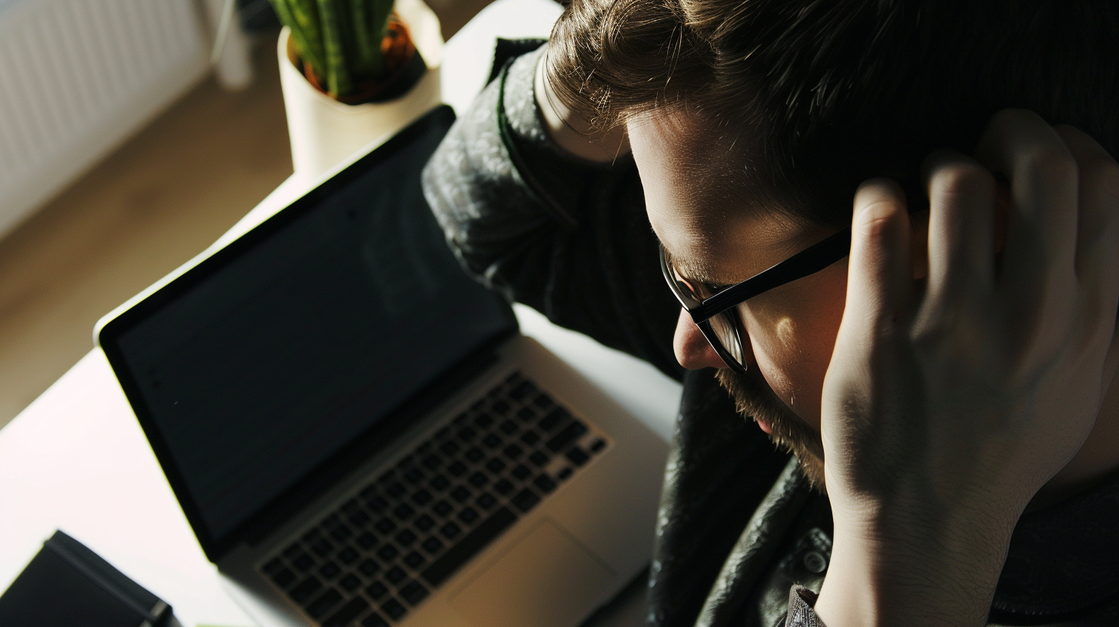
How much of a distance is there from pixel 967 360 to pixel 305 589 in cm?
68

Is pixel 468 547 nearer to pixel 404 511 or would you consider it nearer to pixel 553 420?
pixel 404 511

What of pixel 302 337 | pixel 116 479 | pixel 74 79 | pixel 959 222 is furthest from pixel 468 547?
pixel 74 79

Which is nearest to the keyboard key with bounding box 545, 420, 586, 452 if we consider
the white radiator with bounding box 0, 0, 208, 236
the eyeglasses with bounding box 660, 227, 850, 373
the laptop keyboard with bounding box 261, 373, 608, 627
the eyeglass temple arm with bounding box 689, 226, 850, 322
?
the laptop keyboard with bounding box 261, 373, 608, 627

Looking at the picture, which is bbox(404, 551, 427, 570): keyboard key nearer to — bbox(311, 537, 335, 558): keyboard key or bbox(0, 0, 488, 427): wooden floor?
bbox(311, 537, 335, 558): keyboard key

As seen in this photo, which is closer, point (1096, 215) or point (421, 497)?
point (1096, 215)

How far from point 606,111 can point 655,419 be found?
0.52 metres

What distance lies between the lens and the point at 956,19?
51 cm

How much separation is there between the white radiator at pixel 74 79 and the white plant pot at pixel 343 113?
1022mm

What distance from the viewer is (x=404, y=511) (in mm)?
1025

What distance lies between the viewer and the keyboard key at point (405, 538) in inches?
39.4

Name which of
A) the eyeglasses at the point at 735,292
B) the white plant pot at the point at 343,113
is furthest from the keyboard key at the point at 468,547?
the white plant pot at the point at 343,113

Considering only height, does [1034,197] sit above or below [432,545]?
above

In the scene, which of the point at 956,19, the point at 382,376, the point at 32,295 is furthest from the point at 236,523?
the point at 32,295

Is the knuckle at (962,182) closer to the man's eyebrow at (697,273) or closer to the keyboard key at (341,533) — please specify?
the man's eyebrow at (697,273)
